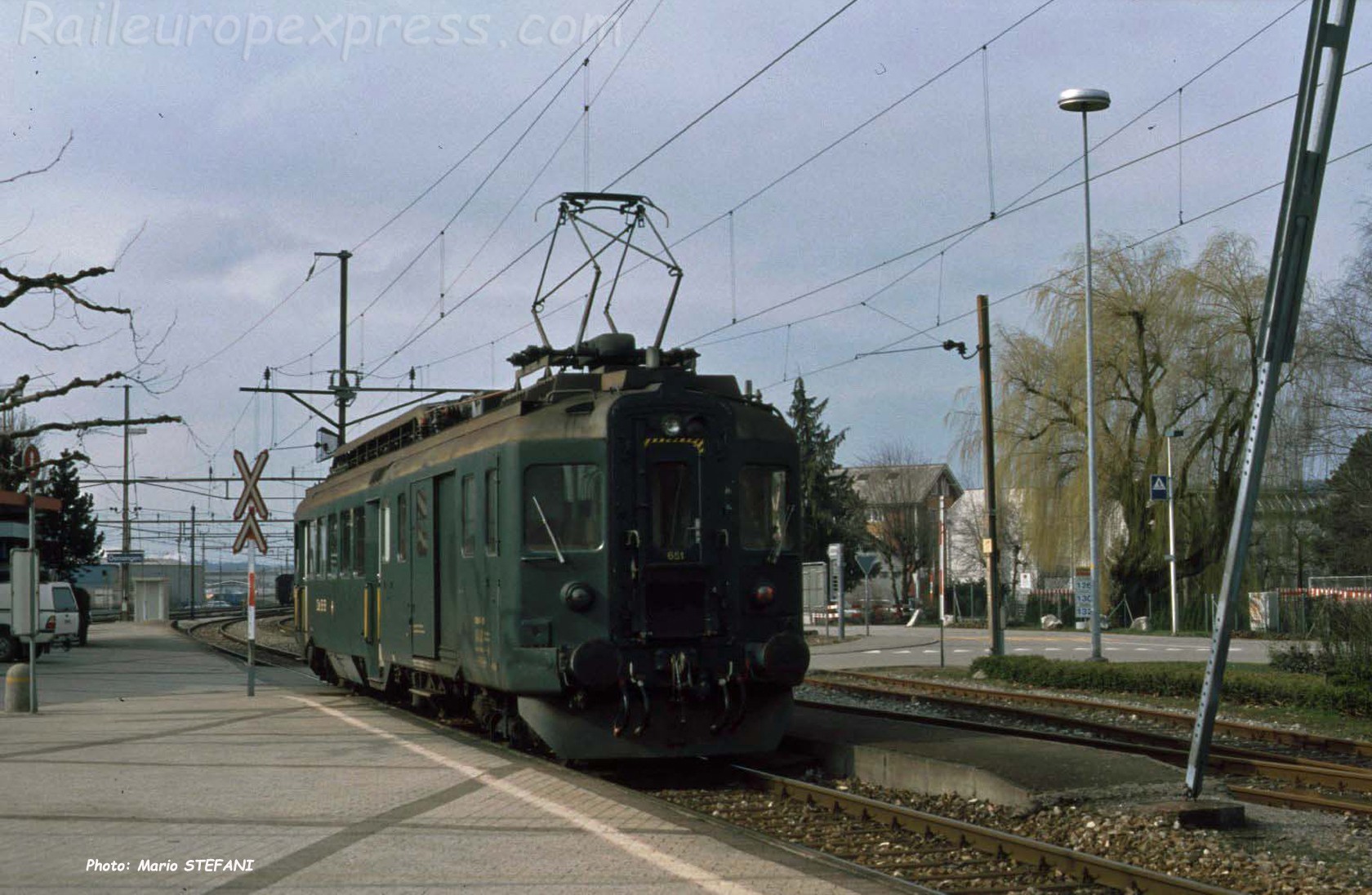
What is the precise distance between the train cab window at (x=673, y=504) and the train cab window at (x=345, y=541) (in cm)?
798

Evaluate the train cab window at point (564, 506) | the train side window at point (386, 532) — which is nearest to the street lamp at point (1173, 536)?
the train side window at point (386, 532)

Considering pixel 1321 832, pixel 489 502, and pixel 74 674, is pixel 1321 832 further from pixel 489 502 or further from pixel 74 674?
pixel 74 674

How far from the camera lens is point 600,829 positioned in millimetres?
9305

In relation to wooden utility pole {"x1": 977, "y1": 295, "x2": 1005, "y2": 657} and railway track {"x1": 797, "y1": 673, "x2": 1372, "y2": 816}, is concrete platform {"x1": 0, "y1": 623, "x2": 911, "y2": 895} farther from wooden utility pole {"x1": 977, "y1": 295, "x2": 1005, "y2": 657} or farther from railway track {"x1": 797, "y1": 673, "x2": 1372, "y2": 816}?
wooden utility pole {"x1": 977, "y1": 295, "x2": 1005, "y2": 657}

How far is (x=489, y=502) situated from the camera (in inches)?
511

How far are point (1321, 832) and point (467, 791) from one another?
583cm

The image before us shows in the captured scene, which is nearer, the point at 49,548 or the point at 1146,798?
the point at 1146,798

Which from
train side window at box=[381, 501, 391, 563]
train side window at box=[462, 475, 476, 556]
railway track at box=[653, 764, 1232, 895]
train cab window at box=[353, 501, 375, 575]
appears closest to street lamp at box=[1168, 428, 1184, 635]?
train cab window at box=[353, 501, 375, 575]

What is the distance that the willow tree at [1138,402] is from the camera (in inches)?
1533

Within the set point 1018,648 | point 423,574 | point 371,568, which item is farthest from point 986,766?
point 1018,648

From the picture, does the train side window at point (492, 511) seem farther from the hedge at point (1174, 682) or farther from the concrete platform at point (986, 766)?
the hedge at point (1174, 682)

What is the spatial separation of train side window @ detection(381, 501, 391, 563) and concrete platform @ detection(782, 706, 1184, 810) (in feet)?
17.5

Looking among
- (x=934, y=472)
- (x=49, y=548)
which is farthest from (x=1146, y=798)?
(x=934, y=472)

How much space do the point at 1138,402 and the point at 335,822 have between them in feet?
111
